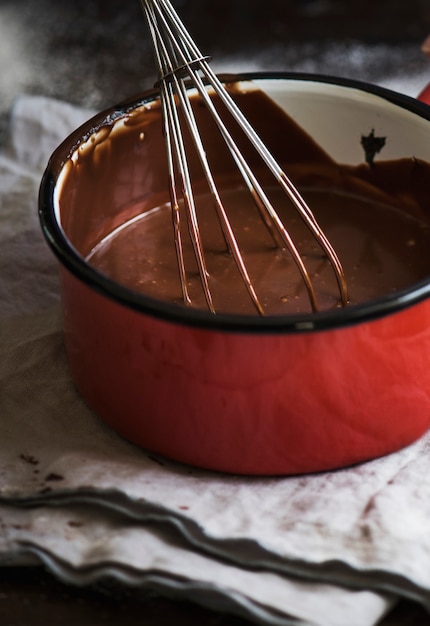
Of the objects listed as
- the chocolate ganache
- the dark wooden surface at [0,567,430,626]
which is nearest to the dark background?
the chocolate ganache

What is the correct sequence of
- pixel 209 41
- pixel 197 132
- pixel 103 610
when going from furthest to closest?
pixel 209 41, pixel 197 132, pixel 103 610

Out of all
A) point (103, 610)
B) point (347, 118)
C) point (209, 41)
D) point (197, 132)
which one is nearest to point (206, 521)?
point (103, 610)

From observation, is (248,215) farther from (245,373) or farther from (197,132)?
(245,373)

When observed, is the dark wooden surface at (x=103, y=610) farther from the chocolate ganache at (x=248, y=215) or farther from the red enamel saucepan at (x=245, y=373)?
the chocolate ganache at (x=248, y=215)

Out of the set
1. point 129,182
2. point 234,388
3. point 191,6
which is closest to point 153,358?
point 234,388

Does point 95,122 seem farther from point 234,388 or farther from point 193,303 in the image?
point 234,388

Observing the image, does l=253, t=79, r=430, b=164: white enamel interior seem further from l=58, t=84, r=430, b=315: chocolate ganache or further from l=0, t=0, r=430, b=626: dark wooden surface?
l=0, t=0, r=430, b=626: dark wooden surface
